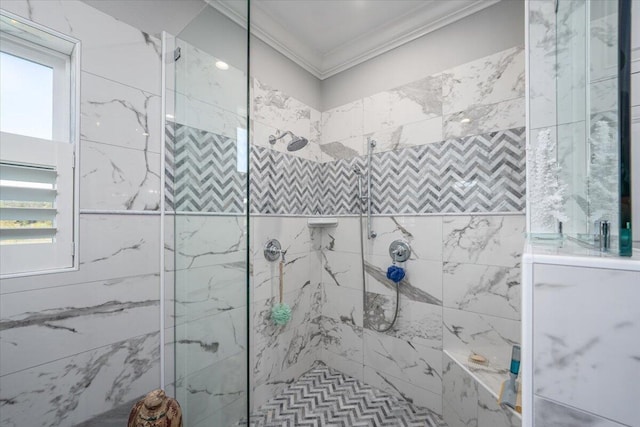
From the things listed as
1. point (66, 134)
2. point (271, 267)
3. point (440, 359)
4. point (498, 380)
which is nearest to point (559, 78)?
point (498, 380)

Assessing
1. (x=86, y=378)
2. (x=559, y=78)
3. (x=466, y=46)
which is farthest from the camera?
(x=466, y=46)

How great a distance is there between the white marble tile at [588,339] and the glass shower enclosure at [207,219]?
0.86m

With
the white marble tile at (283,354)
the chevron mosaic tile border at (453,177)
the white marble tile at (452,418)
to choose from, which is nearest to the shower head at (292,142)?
the chevron mosaic tile border at (453,177)

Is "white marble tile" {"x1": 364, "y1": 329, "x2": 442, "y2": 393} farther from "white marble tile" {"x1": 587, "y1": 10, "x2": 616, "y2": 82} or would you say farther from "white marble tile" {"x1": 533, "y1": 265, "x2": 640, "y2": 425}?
"white marble tile" {"x1": 587, "y1": 10, "x2": 616, "y2": 82}

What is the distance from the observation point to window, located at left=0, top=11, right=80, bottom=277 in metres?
0.92

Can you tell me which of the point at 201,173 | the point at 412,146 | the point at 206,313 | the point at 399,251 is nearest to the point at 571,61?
the point at 412,146

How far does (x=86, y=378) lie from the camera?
1.04 meters

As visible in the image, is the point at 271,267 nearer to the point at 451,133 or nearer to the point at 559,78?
the point at 451,133

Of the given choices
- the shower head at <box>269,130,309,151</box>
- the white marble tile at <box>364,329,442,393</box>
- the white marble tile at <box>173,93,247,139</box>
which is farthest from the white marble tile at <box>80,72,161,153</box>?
the white marble tile at <box>364,329,442,393</box>

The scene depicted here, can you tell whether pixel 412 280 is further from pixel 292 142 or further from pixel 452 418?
pixel 292 142

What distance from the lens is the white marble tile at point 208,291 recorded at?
3.41 feet

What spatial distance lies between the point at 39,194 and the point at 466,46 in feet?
7.49

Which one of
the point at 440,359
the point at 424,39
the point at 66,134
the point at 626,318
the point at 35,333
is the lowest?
the point at 440,359

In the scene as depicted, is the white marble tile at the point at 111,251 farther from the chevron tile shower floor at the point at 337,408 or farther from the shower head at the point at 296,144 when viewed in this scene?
the chevron tile shower floor at the point at 337,408
